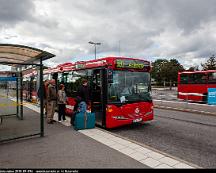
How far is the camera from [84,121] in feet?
27.9

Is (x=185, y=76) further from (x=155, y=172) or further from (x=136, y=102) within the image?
(x=155, y=172)

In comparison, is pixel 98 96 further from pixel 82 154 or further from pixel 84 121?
pixel 82 154

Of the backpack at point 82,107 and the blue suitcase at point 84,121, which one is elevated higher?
the backpack at point 82,107

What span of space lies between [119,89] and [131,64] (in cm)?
123

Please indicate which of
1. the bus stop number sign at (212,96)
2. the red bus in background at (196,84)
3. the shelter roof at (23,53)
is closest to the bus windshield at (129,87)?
the shelter roof at (23,53)

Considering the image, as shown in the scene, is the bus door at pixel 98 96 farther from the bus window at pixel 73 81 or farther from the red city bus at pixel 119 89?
the bus window at pixel 73 81

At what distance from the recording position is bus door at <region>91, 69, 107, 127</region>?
862 centimetres

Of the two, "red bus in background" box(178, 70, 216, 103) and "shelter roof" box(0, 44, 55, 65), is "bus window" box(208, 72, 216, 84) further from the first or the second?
"shelter roof" box(0, 44, 55, 65)

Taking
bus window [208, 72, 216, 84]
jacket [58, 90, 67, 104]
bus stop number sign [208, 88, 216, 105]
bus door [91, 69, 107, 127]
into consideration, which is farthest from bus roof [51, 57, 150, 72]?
bus window [208, 72, 216, 84]

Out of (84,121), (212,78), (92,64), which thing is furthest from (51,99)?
(212,78)

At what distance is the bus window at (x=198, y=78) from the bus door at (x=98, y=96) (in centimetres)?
1331

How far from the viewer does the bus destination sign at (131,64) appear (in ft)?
28.4

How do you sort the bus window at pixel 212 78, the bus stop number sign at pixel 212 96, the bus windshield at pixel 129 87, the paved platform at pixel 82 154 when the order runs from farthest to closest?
the bus window at pixel 212 78, the bus stop number sign at pixel 212 96, the bus windshield at pixel 129 87, the paved platform at pixel 82 154

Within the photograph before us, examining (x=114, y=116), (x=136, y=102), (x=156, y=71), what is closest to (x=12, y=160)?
(x=114, y=116)
